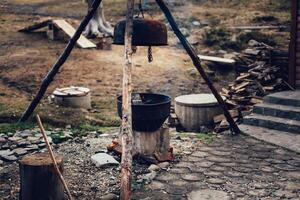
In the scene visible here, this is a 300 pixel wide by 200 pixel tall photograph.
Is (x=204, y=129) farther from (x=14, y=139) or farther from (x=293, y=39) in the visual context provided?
(x=14, y=139)

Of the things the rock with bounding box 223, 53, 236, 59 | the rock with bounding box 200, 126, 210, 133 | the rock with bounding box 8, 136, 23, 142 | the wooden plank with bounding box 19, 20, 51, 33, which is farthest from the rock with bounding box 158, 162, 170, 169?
the wooden plank with bounding box 19, 20, 51, 33

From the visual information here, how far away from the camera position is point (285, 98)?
9.79m

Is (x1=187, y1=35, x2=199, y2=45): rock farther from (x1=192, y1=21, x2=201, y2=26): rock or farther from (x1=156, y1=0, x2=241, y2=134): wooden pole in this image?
(x1=156, y1=0, x2=241, y2=134): wooden pole

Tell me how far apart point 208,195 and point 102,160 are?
6.49ft

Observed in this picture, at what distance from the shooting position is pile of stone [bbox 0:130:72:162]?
747 centimetres

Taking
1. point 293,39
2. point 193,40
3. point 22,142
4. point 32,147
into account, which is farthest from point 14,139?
point 193,40

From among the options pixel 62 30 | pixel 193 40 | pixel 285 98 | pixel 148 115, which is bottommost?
pixel 285 98

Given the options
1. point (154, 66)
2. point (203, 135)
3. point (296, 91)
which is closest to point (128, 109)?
point (203, 135)

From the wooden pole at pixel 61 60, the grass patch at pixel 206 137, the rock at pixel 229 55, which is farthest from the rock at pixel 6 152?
the rock at pixel 229 55

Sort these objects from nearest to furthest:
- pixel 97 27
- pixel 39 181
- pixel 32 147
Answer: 1. pixel 39 181
2. pixel 32 147
3. pixel 97 27

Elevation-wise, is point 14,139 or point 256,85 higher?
point 256,85

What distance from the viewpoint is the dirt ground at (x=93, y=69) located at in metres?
10.6

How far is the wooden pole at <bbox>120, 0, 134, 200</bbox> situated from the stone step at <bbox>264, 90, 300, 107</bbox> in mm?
4920

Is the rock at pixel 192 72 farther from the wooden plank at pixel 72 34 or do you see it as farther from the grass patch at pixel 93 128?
the grass patch at pixel 93 128
